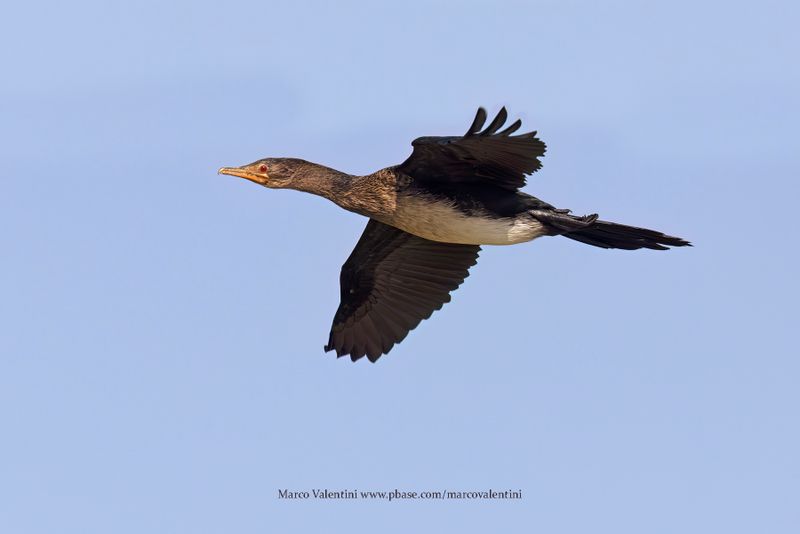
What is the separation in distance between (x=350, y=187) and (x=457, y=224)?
1.03 m

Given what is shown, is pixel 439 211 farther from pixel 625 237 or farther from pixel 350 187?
pixel 625 237

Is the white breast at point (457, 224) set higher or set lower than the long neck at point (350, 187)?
lower

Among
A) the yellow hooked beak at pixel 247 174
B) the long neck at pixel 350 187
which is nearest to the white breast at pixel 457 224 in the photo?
the long neck at pixel 350 187

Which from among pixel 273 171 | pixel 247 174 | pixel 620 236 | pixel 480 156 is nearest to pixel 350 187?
pixel 273 171

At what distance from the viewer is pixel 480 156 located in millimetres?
11375

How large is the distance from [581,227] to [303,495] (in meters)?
3.57

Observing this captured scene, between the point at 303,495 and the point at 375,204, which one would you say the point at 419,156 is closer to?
the point at 375,204

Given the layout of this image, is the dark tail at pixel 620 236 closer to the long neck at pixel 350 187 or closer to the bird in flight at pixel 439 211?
the bird in flight at pixel 439 211

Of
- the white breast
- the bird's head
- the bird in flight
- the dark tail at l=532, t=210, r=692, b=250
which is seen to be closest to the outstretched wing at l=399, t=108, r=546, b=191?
the bird in flight

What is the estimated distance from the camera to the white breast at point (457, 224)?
11.8 metres

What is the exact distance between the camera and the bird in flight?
1135cm

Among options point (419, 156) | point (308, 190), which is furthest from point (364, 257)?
point (419, 156)

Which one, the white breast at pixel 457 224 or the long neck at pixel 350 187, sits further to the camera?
the long neck at pixel 350 187

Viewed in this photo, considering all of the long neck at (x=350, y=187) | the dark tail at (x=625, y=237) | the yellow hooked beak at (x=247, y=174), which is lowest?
the dark tail at (x=625, y=237)
